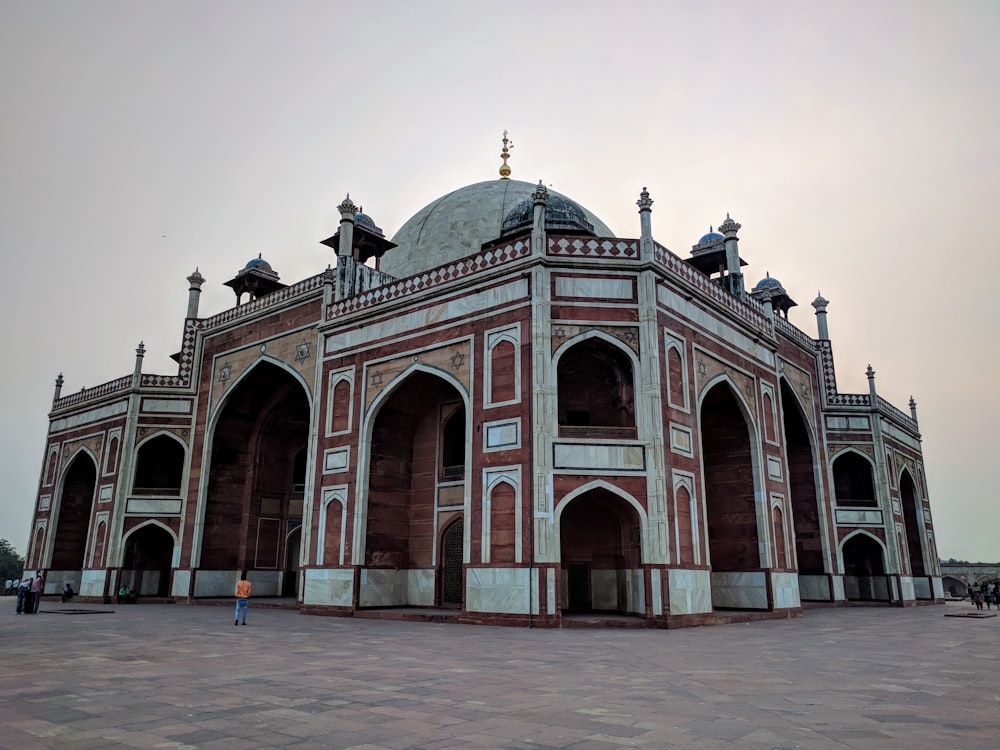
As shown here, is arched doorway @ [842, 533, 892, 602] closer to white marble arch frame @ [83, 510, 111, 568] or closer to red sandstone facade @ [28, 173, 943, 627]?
red sandstone facade @ [28, 173, 943, 627]

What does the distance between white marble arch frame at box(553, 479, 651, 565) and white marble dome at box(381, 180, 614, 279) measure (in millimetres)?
12471

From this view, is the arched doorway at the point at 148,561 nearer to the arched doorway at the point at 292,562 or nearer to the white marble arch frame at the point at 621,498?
the arched doorway at the point at 292,562

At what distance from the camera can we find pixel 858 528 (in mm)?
27000

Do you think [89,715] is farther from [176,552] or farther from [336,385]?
[176,552]

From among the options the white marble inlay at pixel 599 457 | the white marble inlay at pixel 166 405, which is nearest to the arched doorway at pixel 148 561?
the white marble inlay at pixel 166 405

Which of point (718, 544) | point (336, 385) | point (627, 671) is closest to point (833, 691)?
point (627, 671)

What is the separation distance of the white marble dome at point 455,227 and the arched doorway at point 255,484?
20.2ft

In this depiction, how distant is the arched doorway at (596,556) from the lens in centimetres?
1634

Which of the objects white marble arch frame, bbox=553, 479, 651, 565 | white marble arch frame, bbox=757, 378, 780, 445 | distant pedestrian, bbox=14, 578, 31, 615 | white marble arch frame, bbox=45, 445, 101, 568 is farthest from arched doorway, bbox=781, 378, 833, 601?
white marble arch frame, bbox=45, 445, 101, 568

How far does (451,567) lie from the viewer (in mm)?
18828

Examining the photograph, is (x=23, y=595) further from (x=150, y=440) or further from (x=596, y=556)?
(x=596, y=556)

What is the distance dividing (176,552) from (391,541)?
9679mm

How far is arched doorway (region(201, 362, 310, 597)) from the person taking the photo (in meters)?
24.6

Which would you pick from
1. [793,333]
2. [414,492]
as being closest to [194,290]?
[414,492]
